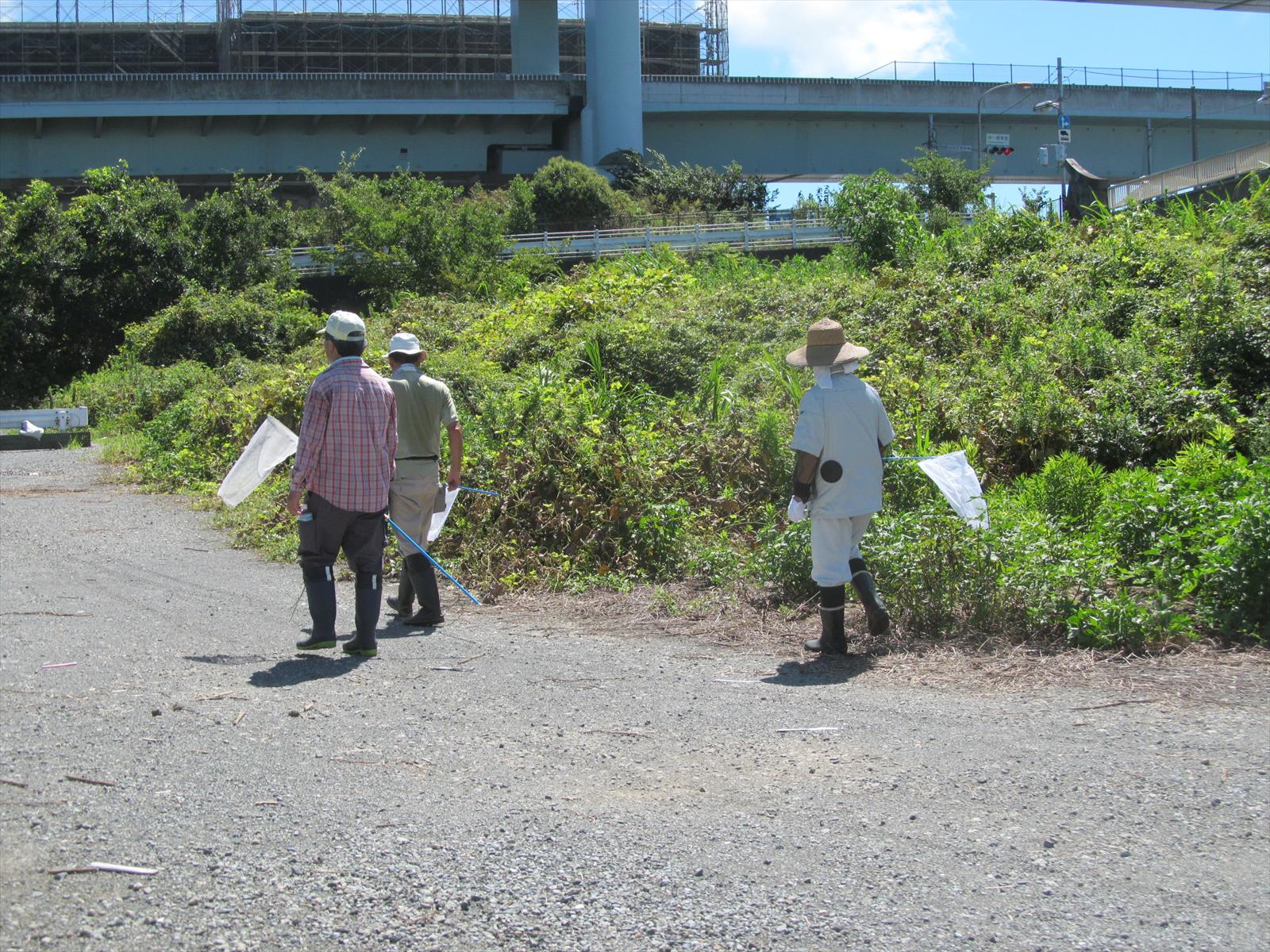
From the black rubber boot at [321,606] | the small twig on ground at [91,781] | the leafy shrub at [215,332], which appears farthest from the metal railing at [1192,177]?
the small twig on ground at [91,781]

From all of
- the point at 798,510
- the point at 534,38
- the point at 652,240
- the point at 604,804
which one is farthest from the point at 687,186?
the point at 604,804

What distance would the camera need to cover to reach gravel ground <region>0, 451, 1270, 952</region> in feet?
11.5

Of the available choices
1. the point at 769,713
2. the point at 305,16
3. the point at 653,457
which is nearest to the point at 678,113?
the point at 305,16

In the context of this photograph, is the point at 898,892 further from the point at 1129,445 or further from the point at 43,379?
the point at 43,379

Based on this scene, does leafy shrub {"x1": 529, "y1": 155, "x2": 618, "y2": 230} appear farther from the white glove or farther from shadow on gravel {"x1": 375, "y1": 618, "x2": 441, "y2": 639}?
the white glove

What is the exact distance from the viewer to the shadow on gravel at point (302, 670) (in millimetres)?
6117

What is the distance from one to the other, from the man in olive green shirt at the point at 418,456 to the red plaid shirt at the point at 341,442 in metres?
1.05

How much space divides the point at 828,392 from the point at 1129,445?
4389 millimetres

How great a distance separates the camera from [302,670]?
21.0 feet

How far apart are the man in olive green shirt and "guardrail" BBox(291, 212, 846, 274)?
25.6m

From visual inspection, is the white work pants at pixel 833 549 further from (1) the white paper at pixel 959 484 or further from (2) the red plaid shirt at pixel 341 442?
(2) the red plaid shirt at pixel 341 442

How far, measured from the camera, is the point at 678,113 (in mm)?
63594

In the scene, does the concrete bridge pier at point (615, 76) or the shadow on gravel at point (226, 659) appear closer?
the shadow on gravel at point (226, 659)

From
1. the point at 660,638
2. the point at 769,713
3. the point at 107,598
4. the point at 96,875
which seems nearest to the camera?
the point at 96,875
